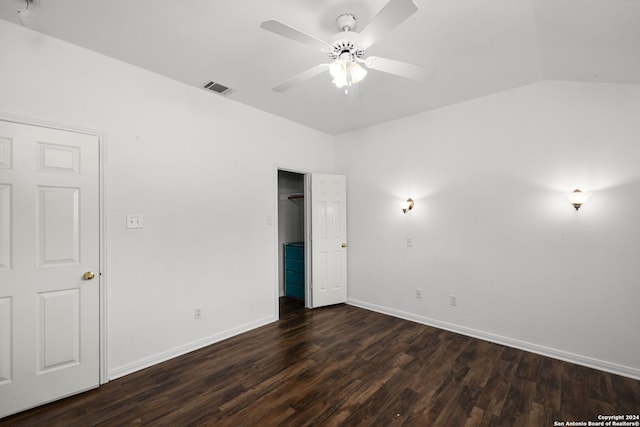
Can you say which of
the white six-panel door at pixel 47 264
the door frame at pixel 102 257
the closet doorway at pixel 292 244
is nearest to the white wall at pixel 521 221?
the closet doorway at pixel 292 244

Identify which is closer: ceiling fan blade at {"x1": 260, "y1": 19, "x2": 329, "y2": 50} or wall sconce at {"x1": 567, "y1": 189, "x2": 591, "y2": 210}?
ceiling fan blade at {"x1": 260, "y1": 19, "x2": 329, "y2": 50}

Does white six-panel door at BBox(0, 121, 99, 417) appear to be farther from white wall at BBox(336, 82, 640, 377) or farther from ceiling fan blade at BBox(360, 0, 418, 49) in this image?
white wall at BBox(336, 82, 640, 377)

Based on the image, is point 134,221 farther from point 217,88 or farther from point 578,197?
point 578,197

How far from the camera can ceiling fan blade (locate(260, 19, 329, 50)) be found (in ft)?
5.12

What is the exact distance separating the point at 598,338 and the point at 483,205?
63.9 inches

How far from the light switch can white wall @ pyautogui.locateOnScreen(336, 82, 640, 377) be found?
310 centimetres

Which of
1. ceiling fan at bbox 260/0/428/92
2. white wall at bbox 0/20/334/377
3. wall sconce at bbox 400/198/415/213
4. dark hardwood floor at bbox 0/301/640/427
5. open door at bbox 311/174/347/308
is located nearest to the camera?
ceiling fan at bbox 260/0/428/92

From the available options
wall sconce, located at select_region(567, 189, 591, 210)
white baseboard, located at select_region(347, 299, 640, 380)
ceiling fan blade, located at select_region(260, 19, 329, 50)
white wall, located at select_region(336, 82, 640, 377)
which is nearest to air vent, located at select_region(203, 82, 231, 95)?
ceiling fan blade, located at select_region(260, 19, 329, 50)

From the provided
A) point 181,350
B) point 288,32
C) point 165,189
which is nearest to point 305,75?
point 288,32

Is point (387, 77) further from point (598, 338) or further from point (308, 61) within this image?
point (598, 338)

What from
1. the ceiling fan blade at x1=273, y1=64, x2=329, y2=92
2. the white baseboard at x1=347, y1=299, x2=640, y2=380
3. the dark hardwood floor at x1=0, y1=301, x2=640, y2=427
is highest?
the ceiling fan blade at x1=273, y1=64, x2=329, y2=92

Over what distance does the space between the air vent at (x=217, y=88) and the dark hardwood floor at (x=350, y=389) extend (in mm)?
2880

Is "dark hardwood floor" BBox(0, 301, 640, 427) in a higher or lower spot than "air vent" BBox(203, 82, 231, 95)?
lower

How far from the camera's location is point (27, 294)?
2.13m
